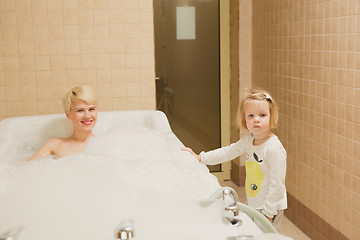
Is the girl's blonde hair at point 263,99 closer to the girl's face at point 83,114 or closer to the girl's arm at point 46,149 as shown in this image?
the girl's face at point 83,114

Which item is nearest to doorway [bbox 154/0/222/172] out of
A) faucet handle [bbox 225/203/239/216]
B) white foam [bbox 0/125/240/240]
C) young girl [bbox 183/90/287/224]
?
white foam [bbox 0/125/240/240]

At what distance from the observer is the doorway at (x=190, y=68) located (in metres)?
3.82

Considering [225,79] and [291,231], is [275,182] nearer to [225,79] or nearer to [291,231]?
[291,231]

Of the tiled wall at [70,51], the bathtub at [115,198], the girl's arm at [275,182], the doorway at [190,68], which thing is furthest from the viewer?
the doorway at [190,68]

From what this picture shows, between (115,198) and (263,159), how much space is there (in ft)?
2.19

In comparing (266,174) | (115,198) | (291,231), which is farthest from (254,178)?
(291,231)

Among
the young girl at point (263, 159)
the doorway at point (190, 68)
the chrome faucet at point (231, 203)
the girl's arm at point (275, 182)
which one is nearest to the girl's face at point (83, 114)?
the young girl at point (263, 159)

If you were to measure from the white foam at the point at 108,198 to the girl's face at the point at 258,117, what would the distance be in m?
0.28

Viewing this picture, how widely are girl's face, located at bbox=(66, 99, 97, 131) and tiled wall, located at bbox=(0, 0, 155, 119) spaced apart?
0.49 meters

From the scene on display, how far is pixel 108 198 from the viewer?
5.74 feet

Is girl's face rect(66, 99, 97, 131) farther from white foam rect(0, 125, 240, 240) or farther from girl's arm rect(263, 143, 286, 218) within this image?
girl's arm rect(263, 143, 286, 218)

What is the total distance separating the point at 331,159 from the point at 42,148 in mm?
1575

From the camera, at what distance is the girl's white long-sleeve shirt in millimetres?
1956

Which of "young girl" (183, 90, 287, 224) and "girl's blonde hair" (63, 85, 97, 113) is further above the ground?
"girl's blonde hair" (63, 85, 97, 113)
